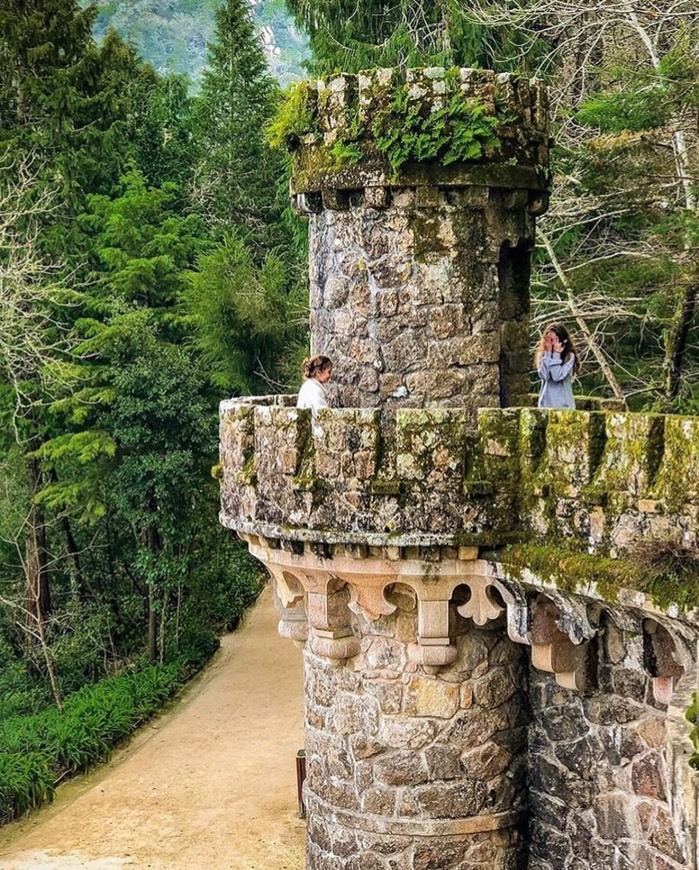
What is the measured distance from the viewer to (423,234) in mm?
7547

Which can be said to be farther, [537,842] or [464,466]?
[537,842]

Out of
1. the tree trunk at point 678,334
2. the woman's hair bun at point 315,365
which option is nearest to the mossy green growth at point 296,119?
the woman's hair bun at point 315,365

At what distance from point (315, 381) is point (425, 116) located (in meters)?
1.74

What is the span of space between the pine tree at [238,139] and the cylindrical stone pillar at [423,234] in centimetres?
1922

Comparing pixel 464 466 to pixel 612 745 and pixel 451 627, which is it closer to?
pixel 451 627

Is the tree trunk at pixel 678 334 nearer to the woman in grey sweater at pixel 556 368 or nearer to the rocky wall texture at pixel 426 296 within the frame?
the woman in grey sweater at pixel 556 368

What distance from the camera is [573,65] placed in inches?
628

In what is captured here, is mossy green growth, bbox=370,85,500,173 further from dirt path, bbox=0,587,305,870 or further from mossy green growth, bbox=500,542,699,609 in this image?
dirt path, bbox=0,587,305,870

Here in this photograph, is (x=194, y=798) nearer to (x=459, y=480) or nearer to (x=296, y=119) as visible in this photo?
(x=459, y=480)

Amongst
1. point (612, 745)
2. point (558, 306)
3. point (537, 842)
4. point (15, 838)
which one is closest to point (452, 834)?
point (537, 842)

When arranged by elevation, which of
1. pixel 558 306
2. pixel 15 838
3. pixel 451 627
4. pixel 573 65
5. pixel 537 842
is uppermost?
pixel 573 65

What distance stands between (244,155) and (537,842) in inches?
936

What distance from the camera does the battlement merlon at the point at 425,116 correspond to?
744cm

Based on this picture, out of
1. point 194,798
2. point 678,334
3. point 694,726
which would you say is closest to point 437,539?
point 694,726
